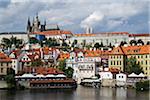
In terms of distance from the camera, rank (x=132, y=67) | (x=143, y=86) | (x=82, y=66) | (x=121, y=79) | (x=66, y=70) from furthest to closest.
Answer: (x=82, y=66) < (x=66, y=70) < (x=132, y=67) < (x=121, y=79) < (x=143, y=86)

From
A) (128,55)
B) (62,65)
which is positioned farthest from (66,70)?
(128,55)

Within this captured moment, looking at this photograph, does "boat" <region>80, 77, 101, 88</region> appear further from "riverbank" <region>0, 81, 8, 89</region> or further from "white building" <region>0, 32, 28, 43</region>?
"white building" <region>0, 32, 28, 43</region>

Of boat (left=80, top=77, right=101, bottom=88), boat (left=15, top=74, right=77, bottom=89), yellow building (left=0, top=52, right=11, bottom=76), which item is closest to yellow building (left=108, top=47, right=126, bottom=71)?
boat (left=80, top=77, right=101, bottom=88)

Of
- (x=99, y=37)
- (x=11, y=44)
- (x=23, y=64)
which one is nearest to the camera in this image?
(x=23, y=64)

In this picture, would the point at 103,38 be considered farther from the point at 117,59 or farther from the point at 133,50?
the point at 117,59

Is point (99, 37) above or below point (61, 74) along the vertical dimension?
above

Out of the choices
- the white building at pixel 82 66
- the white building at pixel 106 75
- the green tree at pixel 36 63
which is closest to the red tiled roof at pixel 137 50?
the white building at pixel 82 66

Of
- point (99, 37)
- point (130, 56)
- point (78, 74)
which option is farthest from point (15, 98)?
point (99, 37)

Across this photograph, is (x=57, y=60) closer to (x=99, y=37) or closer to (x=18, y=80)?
(x=18, y=80)
